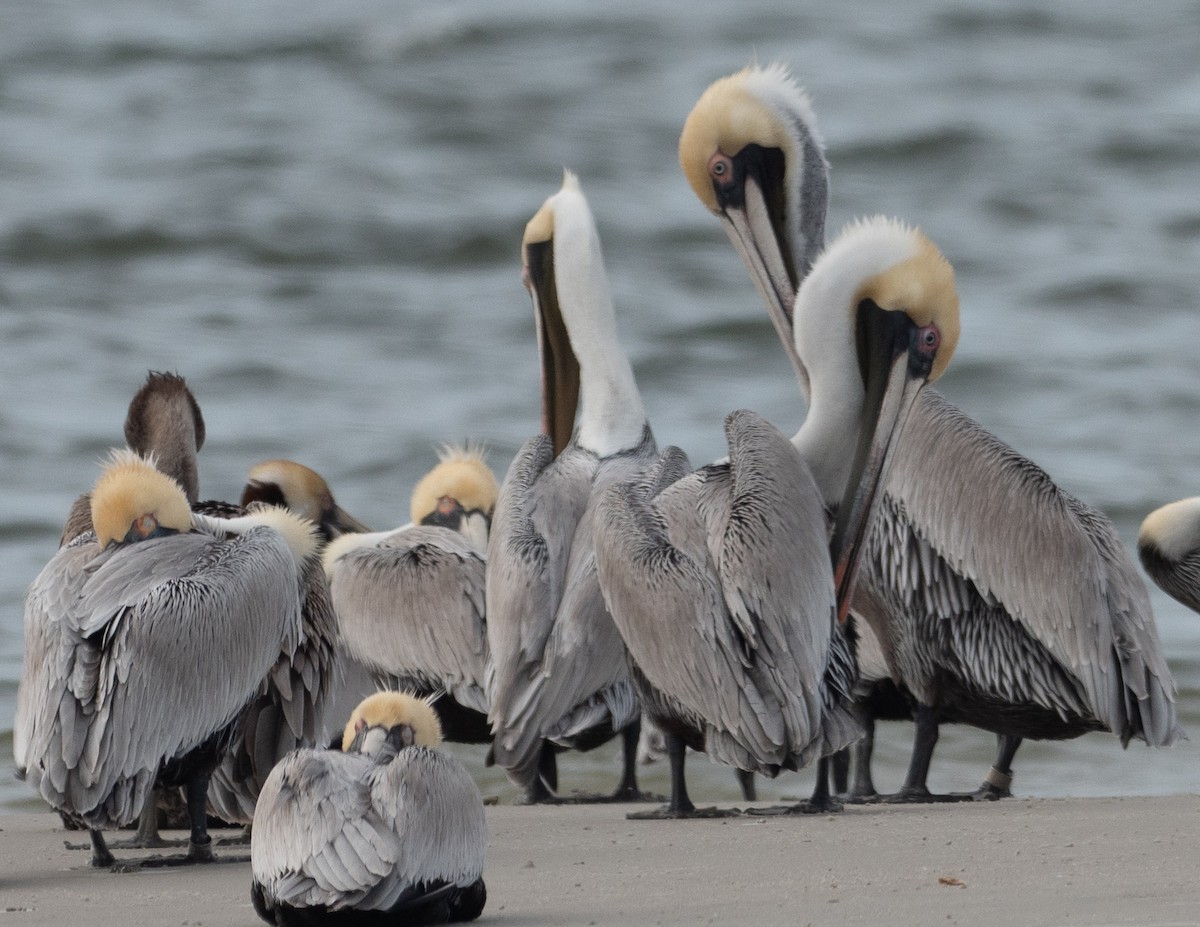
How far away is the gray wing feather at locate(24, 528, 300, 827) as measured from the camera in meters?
3.99

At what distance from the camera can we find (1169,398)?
43.8 feet

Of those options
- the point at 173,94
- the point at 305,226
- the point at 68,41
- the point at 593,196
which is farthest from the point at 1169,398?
the point at 68,41

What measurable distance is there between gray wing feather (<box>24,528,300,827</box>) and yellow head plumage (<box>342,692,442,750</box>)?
1.62ft

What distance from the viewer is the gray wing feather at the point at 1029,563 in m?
5.09

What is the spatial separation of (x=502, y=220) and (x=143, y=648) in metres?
13.0

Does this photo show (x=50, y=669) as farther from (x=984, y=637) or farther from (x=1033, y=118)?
(x=1033, y=118)

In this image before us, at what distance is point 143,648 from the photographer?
13.3ft

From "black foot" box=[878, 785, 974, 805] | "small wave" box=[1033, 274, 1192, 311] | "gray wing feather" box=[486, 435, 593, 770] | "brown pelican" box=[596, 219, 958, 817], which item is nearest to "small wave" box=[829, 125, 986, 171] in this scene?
"small wave" box=[1033, 274, 1192, 311]

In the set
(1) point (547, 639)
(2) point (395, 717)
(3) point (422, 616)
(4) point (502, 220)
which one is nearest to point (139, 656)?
(2) point (395, 717)

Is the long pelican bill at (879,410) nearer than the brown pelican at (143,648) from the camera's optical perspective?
No

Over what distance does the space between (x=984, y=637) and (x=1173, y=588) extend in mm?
1414

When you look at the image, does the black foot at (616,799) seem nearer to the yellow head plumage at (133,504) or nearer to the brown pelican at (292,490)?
the brown pelican at (292,490)

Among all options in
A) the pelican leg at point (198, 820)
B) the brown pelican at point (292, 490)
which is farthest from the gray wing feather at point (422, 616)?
the pelican leg at point (198, 820)

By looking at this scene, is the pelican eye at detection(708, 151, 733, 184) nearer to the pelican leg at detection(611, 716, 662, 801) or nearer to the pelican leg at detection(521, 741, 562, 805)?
the pelican leg at detection(611, 716, 662, 801)
